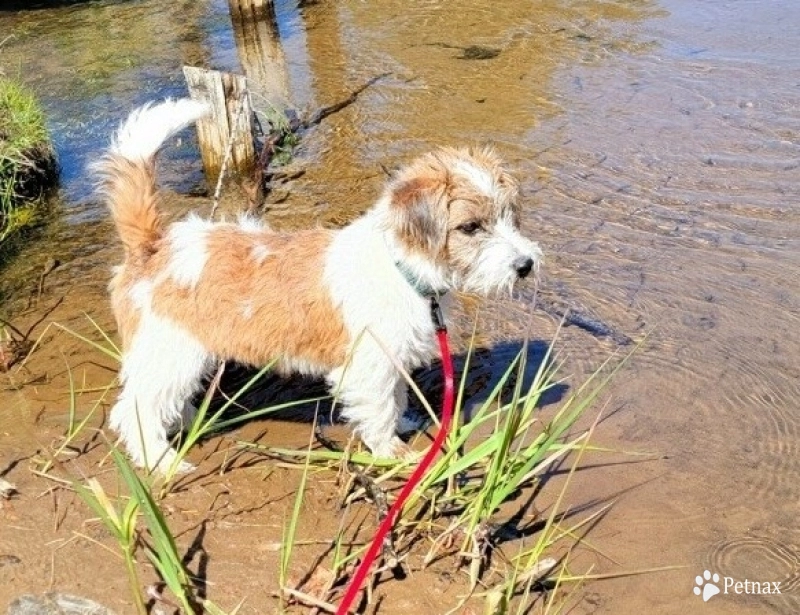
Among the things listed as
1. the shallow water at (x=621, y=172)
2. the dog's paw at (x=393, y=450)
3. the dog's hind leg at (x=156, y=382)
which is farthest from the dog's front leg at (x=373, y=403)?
the shallow water at (x=621, y=172)

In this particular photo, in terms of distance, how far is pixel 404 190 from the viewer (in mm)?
3695

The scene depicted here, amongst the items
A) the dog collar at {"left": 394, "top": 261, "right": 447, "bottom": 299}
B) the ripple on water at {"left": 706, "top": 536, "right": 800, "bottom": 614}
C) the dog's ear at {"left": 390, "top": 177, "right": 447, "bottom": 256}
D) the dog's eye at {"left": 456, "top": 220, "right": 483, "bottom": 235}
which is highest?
the dog's ear at {"left": 390, "top": 177, "right": 447, "bottom": 256}

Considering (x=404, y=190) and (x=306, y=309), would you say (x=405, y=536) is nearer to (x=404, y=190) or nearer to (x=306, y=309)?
(x=306, y=309)

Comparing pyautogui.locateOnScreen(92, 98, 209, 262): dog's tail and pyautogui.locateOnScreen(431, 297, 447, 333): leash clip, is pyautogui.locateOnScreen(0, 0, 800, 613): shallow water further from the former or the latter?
pyautogui.locateOnScreen(92, 98, 209, 262): dog's tail

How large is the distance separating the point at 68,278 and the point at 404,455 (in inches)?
118

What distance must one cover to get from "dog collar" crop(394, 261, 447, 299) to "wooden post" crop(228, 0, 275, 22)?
892cm

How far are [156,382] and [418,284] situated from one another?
1353 millimetres

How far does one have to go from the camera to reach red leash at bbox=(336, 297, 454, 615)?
2.60 meters

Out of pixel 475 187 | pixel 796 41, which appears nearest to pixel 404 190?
pixel 475 187

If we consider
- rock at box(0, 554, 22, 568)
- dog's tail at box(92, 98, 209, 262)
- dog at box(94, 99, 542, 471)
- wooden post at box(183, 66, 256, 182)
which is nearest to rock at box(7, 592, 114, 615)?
rock at box(0, 554, 22, 568)

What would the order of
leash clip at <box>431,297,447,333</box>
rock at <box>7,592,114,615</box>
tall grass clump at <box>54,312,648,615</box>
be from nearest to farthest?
1. tall grass clump at <box>54,312,648,615</box>
2. rock at <box>7,592,114,615</box>
3. leash clip at <box>431,297,447,333</box>

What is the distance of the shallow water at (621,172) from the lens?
382cm

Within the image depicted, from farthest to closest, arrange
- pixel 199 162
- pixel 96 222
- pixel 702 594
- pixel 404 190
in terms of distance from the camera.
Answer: pixel 199 162 < pixel 96 222 < pixel 404 190 < pixel 702 594

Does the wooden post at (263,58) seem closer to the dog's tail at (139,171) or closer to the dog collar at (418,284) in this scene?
the dog's tail at (139,171)
